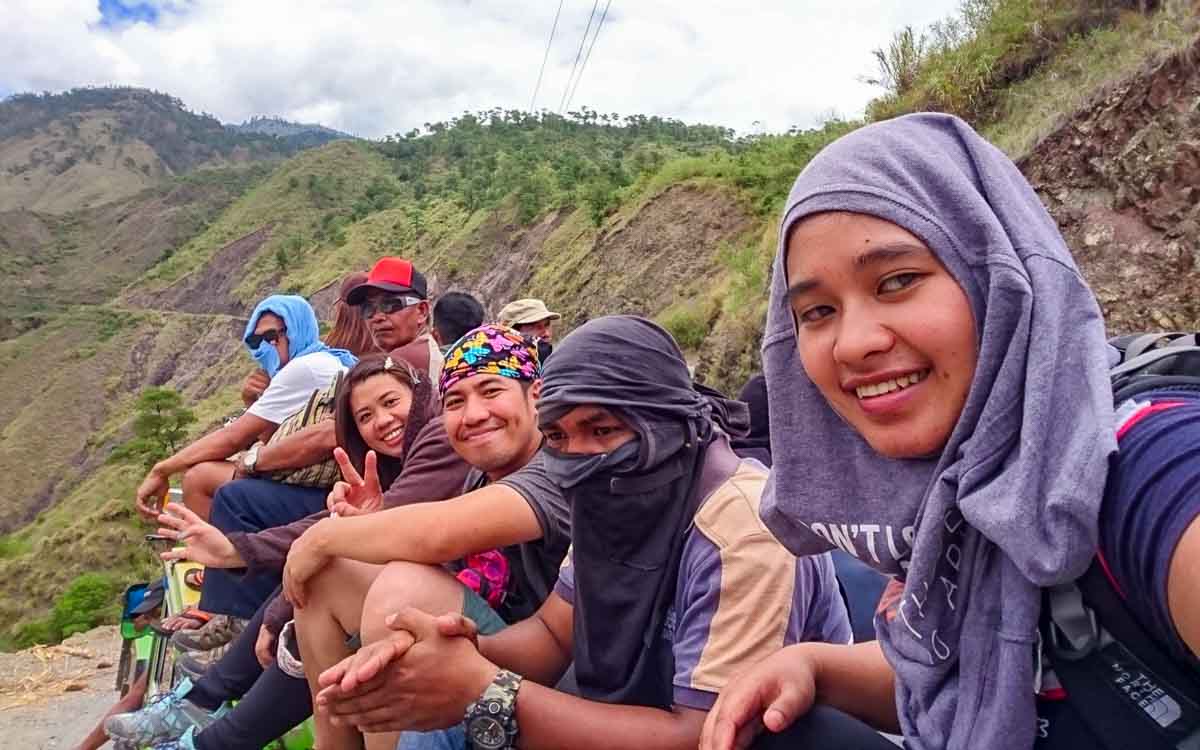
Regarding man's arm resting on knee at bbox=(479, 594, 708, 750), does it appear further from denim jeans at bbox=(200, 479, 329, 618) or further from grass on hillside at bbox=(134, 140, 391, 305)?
grass on hillside at bbox=(134, 140, 391, 305)

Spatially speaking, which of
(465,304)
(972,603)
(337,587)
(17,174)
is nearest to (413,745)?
(337,587)

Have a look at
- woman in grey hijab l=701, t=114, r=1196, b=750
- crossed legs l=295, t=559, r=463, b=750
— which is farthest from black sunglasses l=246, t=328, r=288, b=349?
woman in grey hijab l=701, t=114, r=1196, b=750

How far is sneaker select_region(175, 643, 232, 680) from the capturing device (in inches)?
119

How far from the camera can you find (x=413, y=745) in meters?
1.87

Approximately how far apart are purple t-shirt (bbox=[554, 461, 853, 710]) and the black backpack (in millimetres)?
630

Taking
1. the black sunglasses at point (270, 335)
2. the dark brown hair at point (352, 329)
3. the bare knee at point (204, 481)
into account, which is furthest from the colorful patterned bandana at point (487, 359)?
the black sunglasses at point (270, 335)

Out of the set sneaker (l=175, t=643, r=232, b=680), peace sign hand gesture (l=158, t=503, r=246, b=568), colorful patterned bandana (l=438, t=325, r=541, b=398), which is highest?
colorful patterned bandana (l=438, t=325, r=541, b=398)

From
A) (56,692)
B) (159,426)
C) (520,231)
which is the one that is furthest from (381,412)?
(159,426)

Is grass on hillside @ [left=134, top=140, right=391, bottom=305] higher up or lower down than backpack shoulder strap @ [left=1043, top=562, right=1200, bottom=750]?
higher up

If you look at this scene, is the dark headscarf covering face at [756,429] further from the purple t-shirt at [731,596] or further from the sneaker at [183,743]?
the sneaker at [183,743]

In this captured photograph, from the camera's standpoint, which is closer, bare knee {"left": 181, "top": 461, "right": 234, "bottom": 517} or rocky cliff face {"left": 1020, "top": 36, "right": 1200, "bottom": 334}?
bare knee {"left": 181, "top": 461, "right": 234, "bottom": 517}

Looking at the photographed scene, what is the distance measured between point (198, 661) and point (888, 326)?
299 cm

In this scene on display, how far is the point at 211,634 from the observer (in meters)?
3.18

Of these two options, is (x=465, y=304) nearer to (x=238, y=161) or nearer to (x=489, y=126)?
(x=489, y=126)
